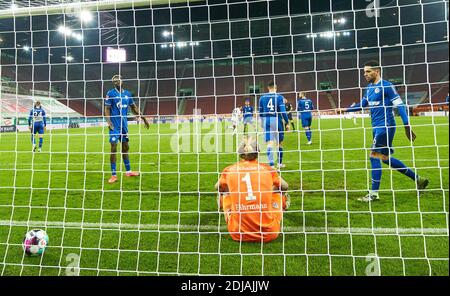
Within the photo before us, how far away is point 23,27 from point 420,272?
656 inches

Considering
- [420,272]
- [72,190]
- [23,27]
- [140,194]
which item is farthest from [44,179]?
[23,27]

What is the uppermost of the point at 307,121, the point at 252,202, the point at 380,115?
the point at 307,121

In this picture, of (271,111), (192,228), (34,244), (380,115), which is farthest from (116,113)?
(380,115)

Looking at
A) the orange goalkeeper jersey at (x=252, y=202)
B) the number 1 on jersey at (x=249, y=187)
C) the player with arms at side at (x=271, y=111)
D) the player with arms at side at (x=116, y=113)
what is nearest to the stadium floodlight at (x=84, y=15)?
the player with arms at side at (x=116, y=113)

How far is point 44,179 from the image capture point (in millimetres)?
7645

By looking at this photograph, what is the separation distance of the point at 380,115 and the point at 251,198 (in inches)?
104

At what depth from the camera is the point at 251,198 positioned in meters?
3.45

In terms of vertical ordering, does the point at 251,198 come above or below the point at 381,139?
below

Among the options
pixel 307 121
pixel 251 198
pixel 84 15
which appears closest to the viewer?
pixel 251 198

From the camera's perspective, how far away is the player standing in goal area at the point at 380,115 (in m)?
4.68

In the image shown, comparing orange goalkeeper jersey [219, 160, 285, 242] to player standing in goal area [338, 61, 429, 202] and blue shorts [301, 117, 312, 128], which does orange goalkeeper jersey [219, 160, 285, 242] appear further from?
blue shorts [301, 117, 312, 128]

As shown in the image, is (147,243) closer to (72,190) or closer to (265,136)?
(72,190)

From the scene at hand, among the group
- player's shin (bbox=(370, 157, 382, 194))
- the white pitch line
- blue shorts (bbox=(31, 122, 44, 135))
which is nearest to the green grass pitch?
the white pitch line

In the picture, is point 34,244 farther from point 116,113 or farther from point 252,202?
point 116,113
